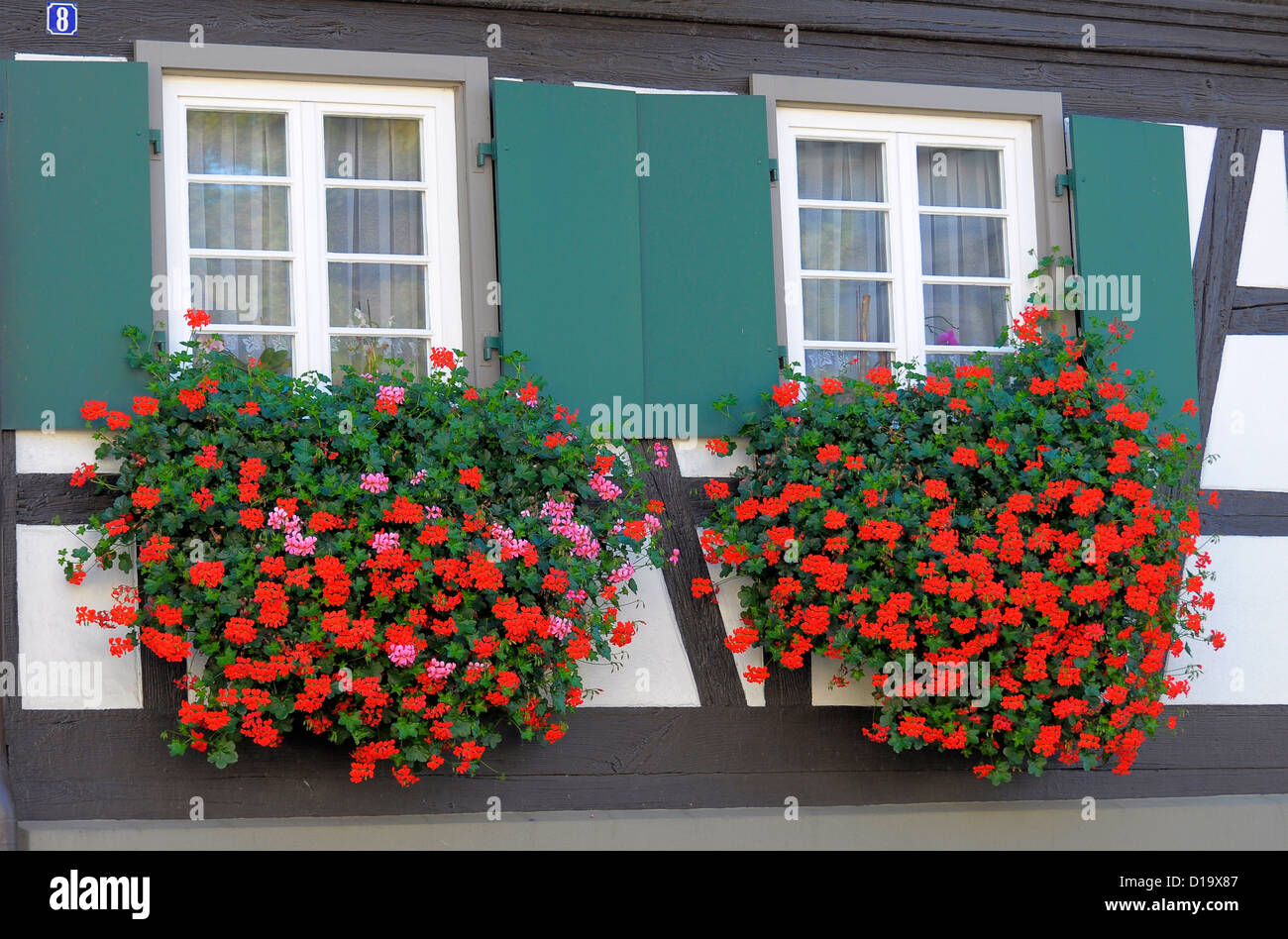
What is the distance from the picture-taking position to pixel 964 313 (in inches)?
230

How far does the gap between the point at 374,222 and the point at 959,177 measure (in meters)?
2.12

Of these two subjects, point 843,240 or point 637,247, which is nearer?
point 637,247

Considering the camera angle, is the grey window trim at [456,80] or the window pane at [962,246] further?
the window pane at [962,246]

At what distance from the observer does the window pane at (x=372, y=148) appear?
539 centimetres

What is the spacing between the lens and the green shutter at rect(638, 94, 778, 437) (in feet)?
17.9

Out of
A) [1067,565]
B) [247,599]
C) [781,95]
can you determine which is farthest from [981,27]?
[247,599]

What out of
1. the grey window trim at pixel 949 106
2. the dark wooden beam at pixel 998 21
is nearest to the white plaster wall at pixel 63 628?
the dark wooden beam at pixel 998 21

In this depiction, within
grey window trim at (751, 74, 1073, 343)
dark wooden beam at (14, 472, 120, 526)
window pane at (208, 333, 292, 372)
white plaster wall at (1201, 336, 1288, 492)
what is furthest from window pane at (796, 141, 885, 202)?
dark wooden beam at (14, 472, 120, 526)

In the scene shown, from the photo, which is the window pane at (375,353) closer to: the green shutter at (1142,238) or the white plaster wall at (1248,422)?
the green shutter at (1142,238)

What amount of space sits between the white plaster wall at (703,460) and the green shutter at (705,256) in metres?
0.05

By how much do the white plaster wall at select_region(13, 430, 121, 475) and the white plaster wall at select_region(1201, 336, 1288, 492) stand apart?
382 cm

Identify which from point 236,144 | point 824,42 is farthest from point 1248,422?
point 236,144

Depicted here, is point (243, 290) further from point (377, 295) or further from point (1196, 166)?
point (1196, 166)

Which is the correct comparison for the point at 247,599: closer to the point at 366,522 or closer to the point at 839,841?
the point at 366,522
